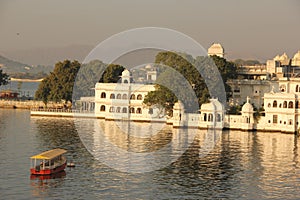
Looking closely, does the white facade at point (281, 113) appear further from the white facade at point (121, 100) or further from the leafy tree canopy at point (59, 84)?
the leafy tree canopy at point (59, 84)

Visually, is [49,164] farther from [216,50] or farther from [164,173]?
[216,50]

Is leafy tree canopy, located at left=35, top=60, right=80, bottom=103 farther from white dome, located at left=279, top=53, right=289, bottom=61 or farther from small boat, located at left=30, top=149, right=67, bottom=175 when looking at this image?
small boat, located at left=30, top=149, right=67, bottom=175

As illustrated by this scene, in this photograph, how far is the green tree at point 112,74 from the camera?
338ft

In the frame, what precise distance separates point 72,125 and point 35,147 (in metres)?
22.2

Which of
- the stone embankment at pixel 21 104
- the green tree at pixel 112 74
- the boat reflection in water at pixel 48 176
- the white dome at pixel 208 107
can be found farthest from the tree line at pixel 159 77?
the boat reflection in water at pixel 48 176

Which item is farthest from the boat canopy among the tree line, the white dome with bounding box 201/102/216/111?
the tree line

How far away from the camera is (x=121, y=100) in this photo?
89.8 m

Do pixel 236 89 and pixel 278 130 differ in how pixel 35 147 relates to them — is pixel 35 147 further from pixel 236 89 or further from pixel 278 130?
pixel 236 89

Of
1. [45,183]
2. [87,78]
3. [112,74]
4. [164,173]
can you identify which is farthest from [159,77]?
[45,183]

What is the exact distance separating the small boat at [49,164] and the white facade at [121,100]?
42019 mm

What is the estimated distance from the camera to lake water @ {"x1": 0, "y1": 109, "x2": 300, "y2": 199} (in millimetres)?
37375

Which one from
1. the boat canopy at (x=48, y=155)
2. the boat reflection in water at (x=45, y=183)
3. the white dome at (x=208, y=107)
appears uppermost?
the white dome at (x=208, y=107)

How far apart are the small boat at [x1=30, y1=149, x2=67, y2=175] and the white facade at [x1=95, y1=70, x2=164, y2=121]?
42019mm

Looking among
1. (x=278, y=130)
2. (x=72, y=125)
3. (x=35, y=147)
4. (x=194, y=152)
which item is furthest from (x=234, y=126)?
(x=35, y=147)
